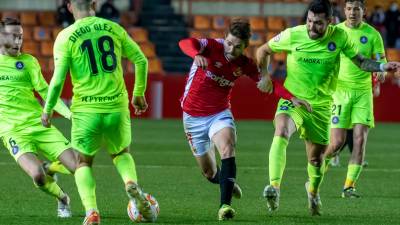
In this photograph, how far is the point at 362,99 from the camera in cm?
1410

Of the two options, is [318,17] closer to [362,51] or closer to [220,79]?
[220,79]

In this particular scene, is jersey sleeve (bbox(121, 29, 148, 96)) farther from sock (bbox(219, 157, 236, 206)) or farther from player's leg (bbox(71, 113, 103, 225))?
sock (bbox(219, 157, 236, 206))

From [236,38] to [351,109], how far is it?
3891 mm

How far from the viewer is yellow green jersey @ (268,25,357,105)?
11.5m

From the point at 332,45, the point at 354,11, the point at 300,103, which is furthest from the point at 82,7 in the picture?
the point at 354,11

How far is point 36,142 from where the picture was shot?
11.1 meters

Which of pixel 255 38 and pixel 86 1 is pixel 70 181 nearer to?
pixel 86 1

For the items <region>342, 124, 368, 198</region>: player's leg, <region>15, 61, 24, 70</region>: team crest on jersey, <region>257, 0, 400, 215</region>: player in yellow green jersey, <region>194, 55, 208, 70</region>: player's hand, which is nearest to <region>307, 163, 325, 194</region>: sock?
<region>257, 0, 400, 215</region>: player in yellow green jersey

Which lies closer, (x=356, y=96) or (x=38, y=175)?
(x=38, y=175)

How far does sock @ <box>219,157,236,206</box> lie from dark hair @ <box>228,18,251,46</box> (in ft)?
3.86

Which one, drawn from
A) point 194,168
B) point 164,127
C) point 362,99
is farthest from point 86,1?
point 164,127

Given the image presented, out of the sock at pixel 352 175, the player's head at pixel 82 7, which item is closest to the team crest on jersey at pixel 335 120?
the sock at pixel 352 175

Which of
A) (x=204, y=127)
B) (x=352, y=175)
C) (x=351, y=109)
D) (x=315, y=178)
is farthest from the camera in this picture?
(x=351, y=109)

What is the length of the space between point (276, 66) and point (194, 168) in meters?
13.7
